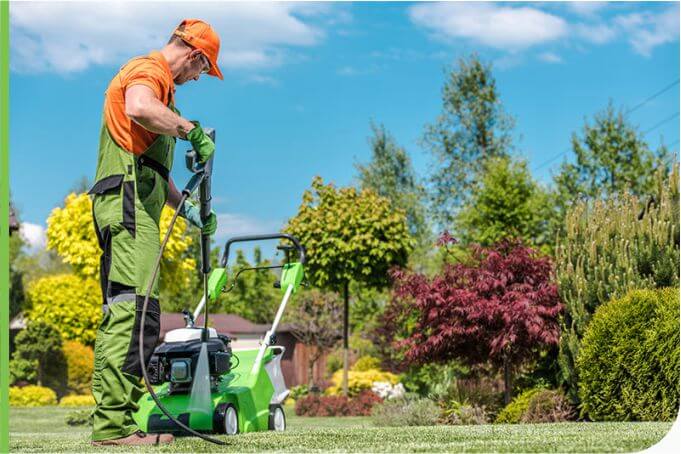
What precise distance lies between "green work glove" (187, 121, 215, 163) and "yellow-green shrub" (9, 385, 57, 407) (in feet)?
54.4

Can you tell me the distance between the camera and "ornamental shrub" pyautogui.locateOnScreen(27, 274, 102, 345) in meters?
21.5

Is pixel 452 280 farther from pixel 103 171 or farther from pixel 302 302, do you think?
pixel 302 302

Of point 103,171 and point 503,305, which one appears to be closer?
point 103,171

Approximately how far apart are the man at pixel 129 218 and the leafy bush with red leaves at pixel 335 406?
10551mm

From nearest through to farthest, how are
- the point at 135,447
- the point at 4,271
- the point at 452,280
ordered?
1. the point at 4,271
2. the point at 135,447
3. the point at 452,280

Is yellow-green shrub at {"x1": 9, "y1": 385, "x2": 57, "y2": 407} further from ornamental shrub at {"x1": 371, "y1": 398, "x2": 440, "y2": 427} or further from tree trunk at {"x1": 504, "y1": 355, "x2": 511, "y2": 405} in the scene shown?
tree trunk at {"x1": 504, "y1": 355, "x2": 511, "y2": 405}

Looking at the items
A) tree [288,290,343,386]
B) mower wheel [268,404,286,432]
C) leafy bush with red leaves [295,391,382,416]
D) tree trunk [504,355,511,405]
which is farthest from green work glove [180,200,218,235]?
tree [288,290,343,386]

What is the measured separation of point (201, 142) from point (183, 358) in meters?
1.32

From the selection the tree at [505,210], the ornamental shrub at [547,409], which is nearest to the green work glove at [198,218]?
the ornamental shrub at [547,409]

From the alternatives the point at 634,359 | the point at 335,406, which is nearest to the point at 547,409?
the point at 634,359

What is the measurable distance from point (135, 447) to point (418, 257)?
1939 cm

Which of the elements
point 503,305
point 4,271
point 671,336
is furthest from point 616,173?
point 4,271

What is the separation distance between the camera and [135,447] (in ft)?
12.4

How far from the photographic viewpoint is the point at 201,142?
3996mm
